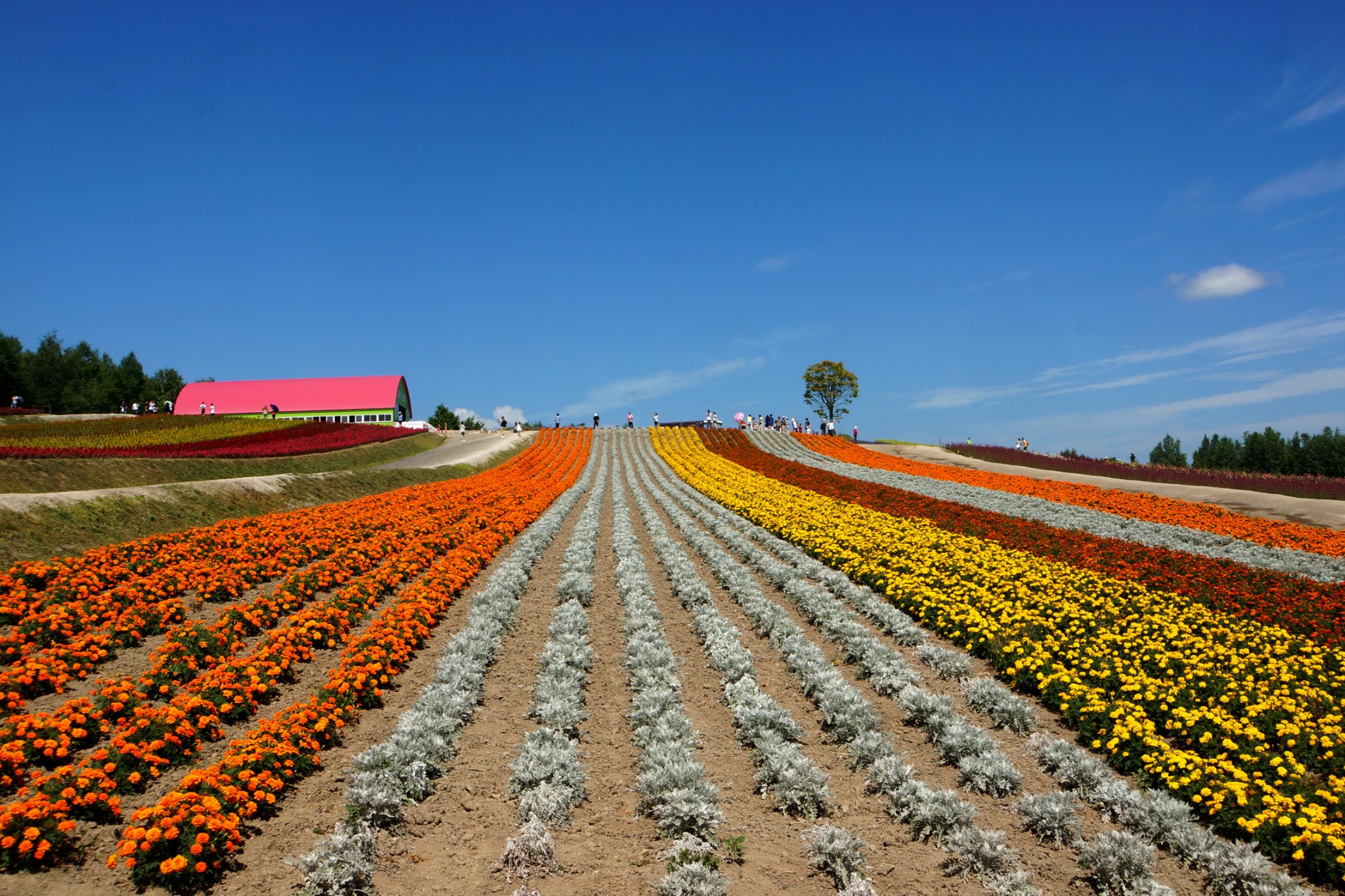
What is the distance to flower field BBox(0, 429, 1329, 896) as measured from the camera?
20.0 ft

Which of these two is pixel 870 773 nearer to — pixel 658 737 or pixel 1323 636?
pixel 658 737

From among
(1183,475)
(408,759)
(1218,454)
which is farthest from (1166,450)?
(408,759)

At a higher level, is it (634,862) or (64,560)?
(64,560)

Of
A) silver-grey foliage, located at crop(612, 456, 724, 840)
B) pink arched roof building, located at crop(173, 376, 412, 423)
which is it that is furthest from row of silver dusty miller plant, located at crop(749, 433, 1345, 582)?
pink arched roof building, located at crop(173, 376, 412, 423)

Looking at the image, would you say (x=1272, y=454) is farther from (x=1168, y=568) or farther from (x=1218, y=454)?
(x=1168, y=568)

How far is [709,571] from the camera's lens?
60.3ft

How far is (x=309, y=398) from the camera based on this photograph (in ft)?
264

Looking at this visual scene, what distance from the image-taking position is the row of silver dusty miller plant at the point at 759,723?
287 inches

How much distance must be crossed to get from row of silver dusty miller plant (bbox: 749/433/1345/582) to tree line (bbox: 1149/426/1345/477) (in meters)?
38.2

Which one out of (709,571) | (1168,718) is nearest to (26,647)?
(709,571)

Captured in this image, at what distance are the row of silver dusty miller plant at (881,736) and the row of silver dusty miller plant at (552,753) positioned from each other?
3.22 meters

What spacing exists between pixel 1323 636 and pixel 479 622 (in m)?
13.5

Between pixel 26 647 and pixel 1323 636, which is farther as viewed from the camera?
pixel 1323 636

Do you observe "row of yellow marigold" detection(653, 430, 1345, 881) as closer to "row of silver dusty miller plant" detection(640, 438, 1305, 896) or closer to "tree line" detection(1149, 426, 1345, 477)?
"row of silver dusty miller plant" detection(640, 438, 1305, 896)
